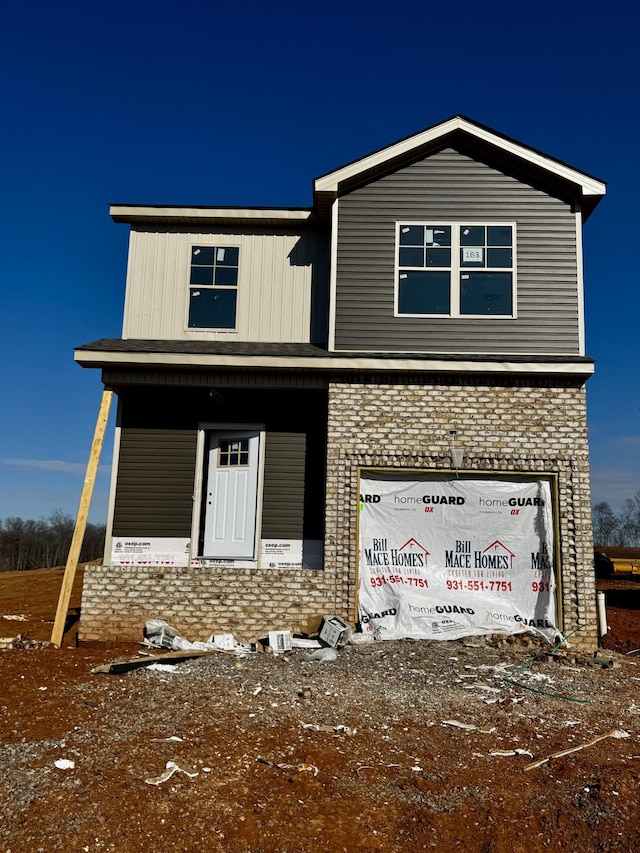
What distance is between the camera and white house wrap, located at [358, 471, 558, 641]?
9789mm

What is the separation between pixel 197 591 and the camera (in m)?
9.71

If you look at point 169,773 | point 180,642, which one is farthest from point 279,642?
point 169,773

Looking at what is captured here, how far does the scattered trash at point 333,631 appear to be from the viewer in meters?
9.05

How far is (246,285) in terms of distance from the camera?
11.6 metres

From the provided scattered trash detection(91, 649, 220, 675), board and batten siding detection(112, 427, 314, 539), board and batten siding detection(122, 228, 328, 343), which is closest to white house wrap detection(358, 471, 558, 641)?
board and batten siding detection(112, 427, 314, 539)

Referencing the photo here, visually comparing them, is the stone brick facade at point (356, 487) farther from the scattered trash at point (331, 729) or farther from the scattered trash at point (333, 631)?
the scattered trash at point (331, 729)

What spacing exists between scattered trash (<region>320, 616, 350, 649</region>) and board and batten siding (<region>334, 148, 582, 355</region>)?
4.42 meters

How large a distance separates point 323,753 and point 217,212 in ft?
31.0

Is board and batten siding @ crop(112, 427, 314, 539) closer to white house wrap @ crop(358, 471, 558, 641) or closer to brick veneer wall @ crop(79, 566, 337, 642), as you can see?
brick veneer wall @ crop(79, 566, 337, 642)

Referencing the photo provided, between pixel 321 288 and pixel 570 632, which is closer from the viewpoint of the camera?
pixel 570 632

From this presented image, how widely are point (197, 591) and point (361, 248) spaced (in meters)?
6.31

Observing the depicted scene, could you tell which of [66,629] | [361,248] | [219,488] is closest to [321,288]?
[361,248]

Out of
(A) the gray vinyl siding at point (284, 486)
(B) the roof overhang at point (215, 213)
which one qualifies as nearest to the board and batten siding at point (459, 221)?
(B) the roof overhang at point (215, 213)

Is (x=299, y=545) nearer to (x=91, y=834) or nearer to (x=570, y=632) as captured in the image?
(x=570, y=632)
